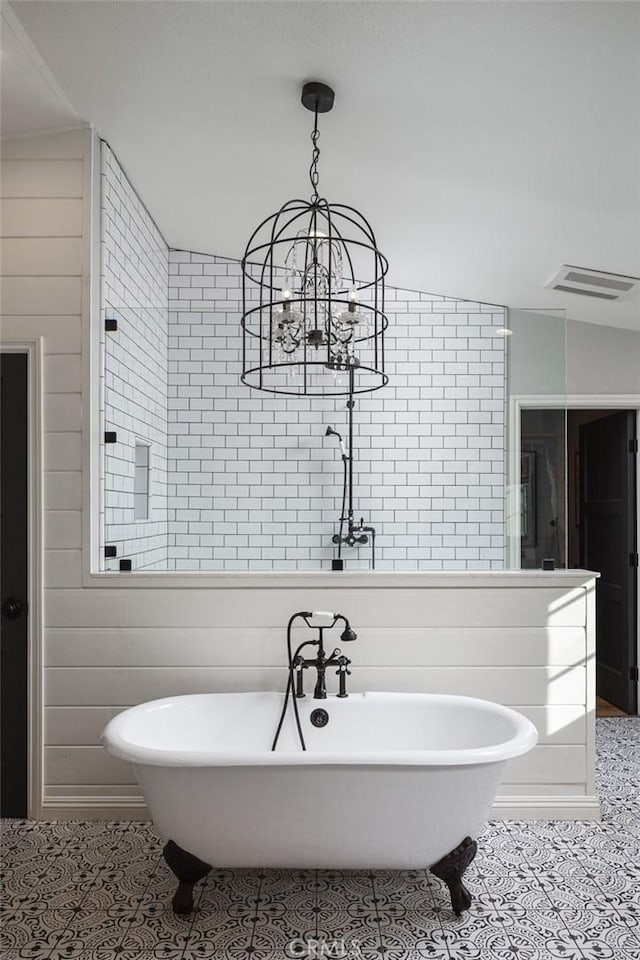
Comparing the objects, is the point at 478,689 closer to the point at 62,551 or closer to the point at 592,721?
the point at 592,721

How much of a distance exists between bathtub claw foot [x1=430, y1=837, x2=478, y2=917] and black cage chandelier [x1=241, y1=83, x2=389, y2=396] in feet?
Result: 5.23

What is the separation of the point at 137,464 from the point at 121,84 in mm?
1543

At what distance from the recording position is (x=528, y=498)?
3.23 m

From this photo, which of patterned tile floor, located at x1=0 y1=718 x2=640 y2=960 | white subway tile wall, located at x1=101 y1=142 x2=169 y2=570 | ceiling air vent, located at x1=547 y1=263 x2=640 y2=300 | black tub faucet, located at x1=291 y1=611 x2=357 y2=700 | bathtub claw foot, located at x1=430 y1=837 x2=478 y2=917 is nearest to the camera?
patterned tile floor, located at x1=0 y1=718 x2=640 y2=960

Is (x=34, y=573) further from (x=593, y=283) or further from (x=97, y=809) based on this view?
(x=593, y=283)

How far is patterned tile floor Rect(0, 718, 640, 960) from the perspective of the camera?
226cm

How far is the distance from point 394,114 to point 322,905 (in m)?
2.85

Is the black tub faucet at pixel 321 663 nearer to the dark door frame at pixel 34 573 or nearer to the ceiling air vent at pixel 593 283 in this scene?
the dark door frame at pixel 34 573

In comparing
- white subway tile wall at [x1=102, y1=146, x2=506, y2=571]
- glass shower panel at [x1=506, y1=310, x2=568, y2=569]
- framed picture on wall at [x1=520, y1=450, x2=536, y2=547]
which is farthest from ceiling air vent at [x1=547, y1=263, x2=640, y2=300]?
framed picture on wall at [x1=520, y1=450, x2=536, y2=547]

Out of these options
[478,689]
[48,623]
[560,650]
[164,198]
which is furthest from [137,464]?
[560,650]

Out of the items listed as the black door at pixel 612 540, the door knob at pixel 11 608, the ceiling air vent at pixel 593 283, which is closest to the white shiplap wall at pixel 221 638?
the door knob at pixel 11 608

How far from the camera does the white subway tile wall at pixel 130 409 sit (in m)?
3.28

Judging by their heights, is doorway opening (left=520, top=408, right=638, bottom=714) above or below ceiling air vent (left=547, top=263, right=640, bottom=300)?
below

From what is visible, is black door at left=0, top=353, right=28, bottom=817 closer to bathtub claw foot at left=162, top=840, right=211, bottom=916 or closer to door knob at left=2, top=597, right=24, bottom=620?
door knob at left=2, top=597, right=24, bottom=620
